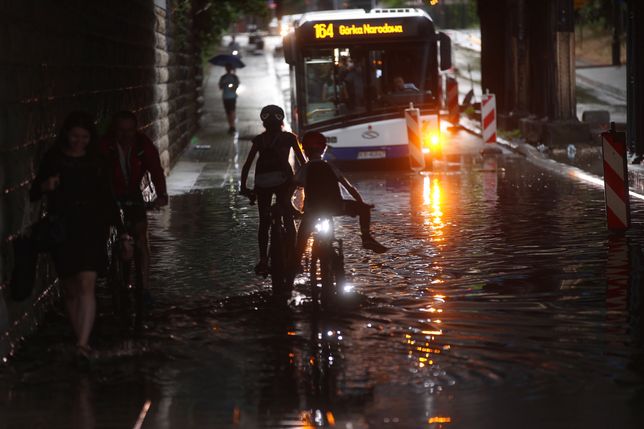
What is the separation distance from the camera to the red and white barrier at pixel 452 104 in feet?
129

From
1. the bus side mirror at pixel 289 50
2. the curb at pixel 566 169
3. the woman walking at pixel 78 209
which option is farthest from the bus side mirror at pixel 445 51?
the woman walking at pixel 78 209

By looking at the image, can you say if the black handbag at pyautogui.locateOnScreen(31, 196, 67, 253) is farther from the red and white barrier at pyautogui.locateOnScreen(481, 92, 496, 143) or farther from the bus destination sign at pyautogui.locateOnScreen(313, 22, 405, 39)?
the red and white barrier at pyautogui.locateOnScreen(481, 92, 496, 143)

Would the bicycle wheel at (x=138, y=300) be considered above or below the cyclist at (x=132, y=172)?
below

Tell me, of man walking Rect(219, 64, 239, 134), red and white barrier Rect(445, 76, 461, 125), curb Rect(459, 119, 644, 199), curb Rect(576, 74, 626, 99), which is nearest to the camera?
curb Rect(459, 119, 644, 199)

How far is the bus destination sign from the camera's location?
27.0 meters

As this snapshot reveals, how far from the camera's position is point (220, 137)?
3681 cm

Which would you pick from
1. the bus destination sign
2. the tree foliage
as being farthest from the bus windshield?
the tree foliage

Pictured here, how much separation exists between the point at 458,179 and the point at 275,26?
93599mm

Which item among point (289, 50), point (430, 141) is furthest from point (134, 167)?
point (289, 50)

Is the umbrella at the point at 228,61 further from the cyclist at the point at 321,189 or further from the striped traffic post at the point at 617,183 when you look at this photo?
the cyclist at the point at 321,189

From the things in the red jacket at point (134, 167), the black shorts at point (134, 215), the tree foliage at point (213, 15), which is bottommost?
the black shorts at point (134, 215)

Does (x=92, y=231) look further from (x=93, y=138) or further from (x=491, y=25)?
(x=491, y=25)

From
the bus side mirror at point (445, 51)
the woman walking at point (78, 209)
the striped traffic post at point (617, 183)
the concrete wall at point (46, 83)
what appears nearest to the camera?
the woman walking at point (78, 209)

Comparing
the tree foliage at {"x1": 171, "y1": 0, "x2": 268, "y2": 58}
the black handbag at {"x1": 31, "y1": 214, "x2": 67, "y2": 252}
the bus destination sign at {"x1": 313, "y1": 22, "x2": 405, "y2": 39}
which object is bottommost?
the black handbag at {"x1": 31, "y1": 214, "x2": 67, "y2": 252}
